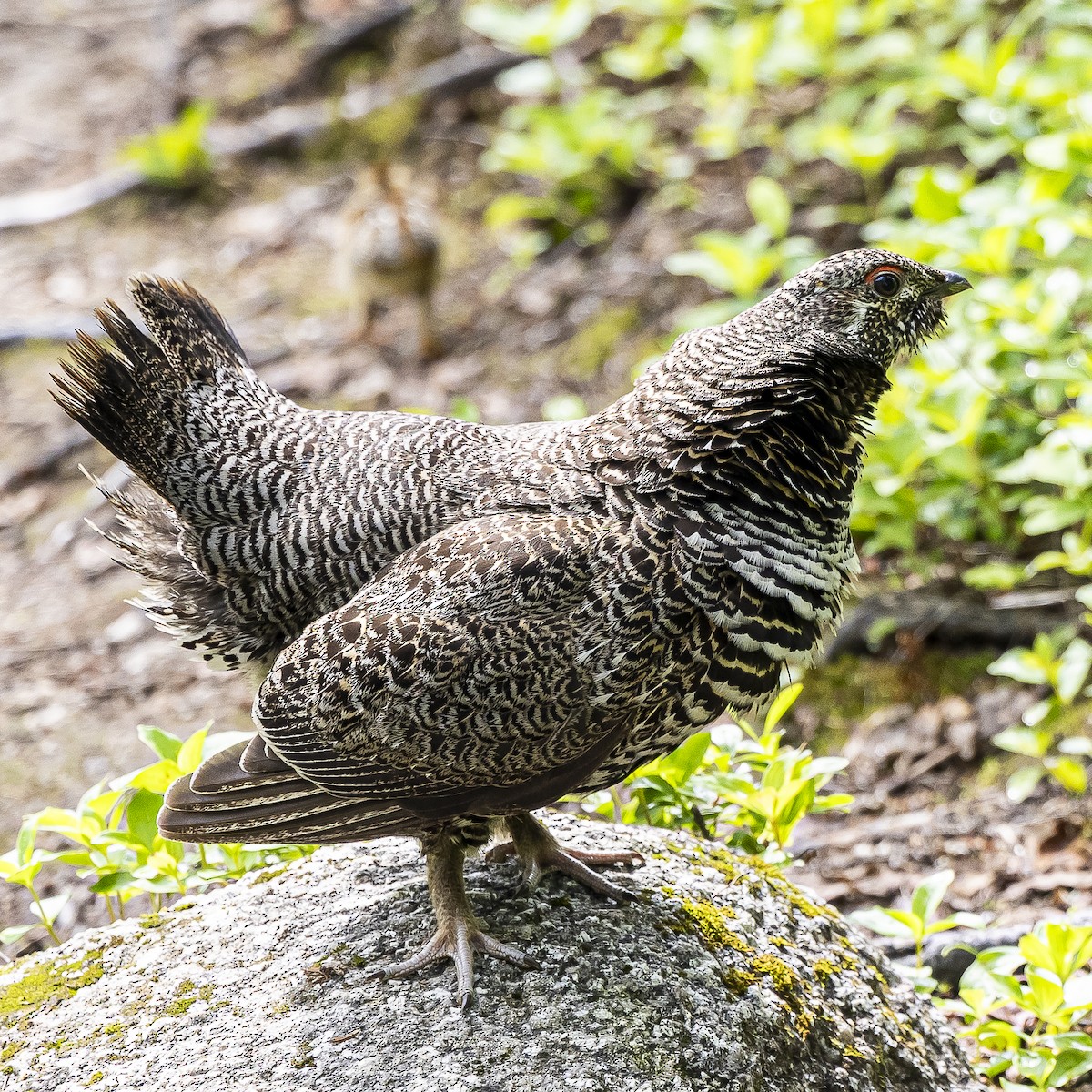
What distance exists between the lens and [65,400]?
169 inches

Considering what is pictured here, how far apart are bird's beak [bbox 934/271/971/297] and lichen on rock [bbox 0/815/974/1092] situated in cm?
207

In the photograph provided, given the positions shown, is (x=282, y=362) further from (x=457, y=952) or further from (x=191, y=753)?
(x=457, y=952)

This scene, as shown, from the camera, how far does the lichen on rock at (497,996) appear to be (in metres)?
3.36

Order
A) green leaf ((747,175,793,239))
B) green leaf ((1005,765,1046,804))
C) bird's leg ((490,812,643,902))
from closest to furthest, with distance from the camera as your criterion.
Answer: bird's leg ((490,812,643,902))
green leaf ((1005,765,1046,804))
green leaf ((747,175,793,239))

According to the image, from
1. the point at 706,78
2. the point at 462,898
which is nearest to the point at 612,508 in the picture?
the point at 462,898

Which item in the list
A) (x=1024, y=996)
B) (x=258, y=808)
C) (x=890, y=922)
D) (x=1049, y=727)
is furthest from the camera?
(x=1049, y=727)

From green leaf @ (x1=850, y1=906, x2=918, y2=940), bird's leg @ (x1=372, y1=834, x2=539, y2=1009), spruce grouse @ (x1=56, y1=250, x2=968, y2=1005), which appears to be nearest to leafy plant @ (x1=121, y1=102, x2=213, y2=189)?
spruce grouse @ (x1=56, y1=250, x2=968, y2=1005)

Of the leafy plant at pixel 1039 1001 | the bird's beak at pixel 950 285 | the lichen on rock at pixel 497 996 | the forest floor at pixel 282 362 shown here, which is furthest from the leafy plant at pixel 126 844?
the bird's beak at pixel 950 285

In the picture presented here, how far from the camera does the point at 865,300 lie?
405 centimetres

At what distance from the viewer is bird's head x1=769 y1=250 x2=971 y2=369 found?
13.2ft

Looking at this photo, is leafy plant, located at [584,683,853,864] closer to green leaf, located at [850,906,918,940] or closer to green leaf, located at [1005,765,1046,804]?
green leaf, located at [850,906,918,940]

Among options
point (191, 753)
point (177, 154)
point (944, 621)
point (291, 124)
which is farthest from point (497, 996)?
point (291, 124)

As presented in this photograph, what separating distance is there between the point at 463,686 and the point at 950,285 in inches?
85.5

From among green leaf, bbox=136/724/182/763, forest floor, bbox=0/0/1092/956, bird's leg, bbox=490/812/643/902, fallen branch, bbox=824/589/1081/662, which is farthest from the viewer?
fallen branch, bbox=824/589/1081/662
